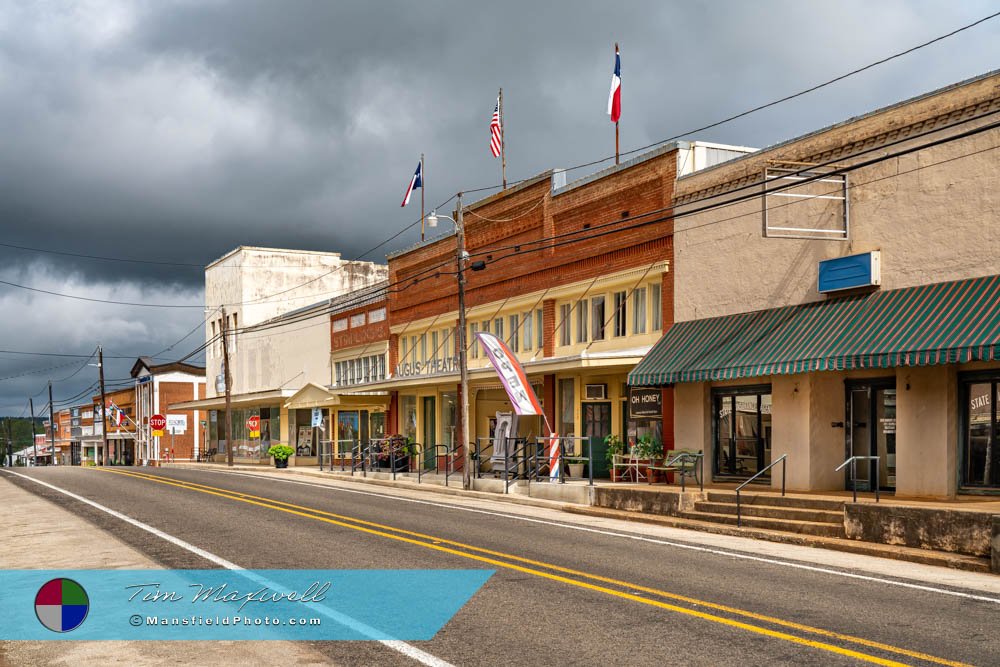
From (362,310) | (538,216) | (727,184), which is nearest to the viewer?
(727,184)

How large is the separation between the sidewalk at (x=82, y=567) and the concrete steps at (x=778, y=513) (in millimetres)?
10494

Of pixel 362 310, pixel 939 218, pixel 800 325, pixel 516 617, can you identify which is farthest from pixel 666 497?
pixel 362 310

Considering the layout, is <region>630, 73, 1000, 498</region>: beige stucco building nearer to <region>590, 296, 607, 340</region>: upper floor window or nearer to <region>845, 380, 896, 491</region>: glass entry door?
<region>845, 380, 896, 491</region>: glass entry door

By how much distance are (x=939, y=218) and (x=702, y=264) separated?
267 inches

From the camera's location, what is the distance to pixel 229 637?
8.90m

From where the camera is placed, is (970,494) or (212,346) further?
(212,346)

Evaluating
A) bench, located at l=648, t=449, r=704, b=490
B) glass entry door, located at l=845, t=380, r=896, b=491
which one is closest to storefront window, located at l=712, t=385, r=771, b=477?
bench, located at l=648, t=449, r=704, b=490

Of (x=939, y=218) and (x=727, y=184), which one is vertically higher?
(x=727, y=184)

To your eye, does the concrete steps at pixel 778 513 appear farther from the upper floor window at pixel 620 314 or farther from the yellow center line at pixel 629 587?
the upper floor window at pixel 620 314

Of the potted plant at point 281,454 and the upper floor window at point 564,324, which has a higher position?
the upper floor window at point 564,324

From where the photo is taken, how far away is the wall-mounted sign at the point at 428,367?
37.2m

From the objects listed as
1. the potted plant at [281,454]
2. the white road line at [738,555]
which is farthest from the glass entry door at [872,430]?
the potted plant at [281,454]

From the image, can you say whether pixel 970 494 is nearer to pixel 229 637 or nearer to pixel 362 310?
pixel 229 637
